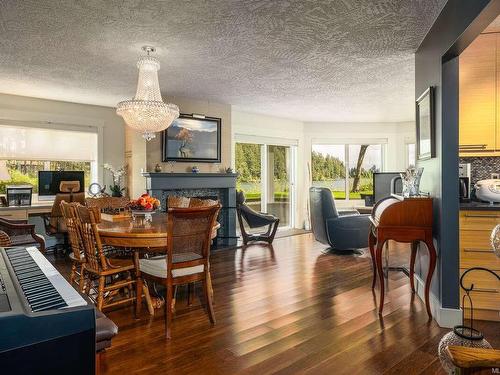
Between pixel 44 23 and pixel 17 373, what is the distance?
3.13 metres

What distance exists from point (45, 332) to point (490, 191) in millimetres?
3292

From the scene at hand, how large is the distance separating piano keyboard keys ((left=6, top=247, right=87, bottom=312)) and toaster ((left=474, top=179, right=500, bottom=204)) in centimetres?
317

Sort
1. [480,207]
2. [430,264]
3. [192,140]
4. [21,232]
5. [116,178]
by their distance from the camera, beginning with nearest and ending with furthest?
[480,207]
[430,264]
[21,232]
[192,140]
[116,178]

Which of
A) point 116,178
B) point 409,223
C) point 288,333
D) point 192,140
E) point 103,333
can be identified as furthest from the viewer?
point 116,178

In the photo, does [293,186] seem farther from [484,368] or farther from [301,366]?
[484,368]

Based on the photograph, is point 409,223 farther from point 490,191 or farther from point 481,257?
point 490,191

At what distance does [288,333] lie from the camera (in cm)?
269

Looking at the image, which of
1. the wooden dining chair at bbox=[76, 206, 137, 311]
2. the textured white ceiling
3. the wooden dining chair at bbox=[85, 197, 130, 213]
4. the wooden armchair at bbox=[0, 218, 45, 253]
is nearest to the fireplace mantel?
the wooden dining chair at bbox=[85, 197, 130, 213]

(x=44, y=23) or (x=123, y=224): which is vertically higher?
(x=44, y=23)

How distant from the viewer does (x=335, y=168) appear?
858cm

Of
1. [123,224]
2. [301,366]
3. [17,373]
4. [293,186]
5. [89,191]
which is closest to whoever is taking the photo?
[17,373]

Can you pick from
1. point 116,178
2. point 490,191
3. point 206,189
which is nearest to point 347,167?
point 206,189

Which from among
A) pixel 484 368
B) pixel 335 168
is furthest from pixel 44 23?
pixel 335 168

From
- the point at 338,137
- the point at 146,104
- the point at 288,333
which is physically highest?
the point at 338,137
